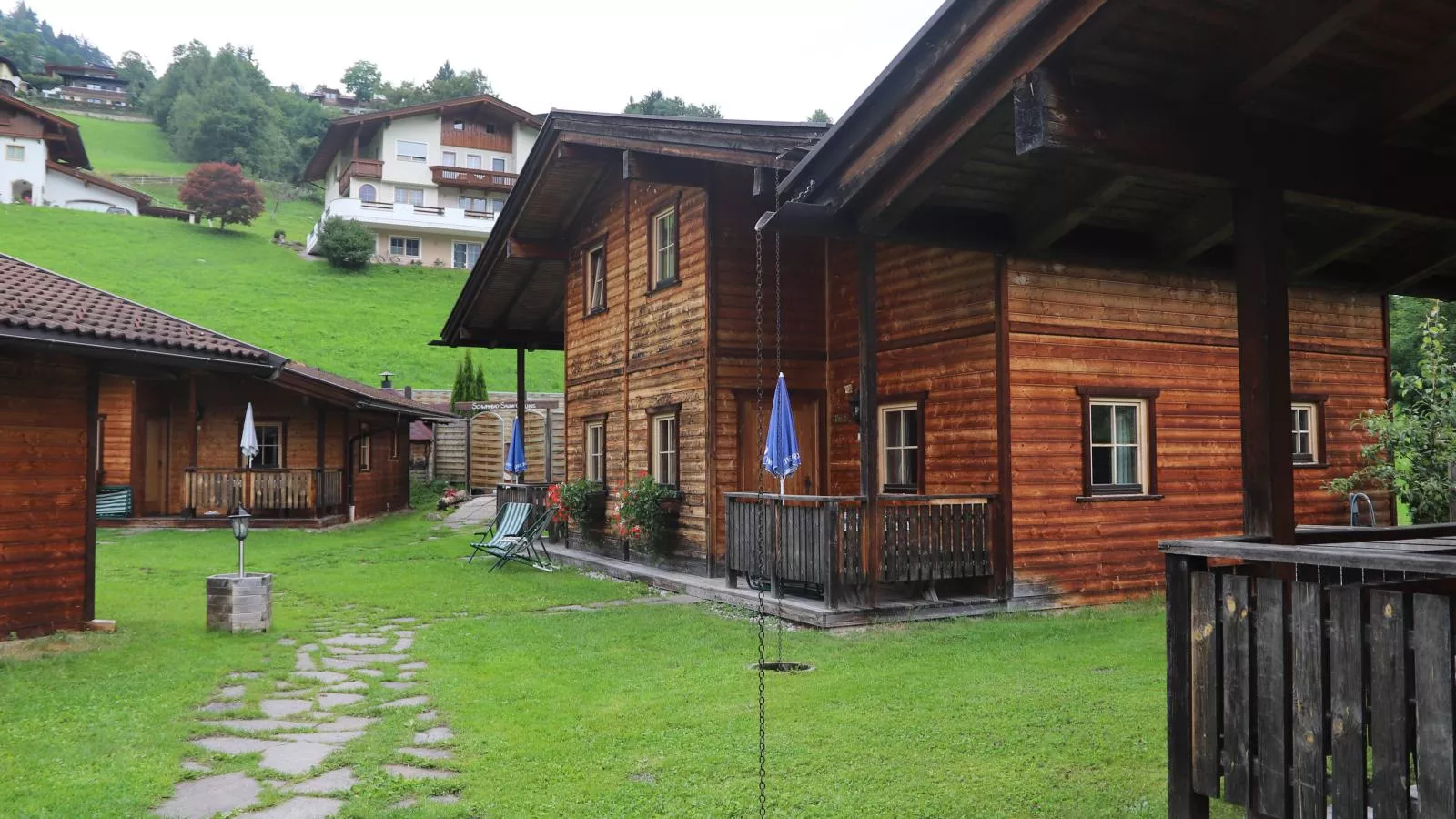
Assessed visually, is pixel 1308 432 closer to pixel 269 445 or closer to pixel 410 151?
pixel 269 445

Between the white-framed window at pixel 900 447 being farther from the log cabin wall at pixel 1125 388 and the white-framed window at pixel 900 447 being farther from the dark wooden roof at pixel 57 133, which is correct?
the dark wooden roof at pixel 57 133

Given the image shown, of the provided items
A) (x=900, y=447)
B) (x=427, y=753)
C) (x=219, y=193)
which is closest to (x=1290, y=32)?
(x=427, y=753)

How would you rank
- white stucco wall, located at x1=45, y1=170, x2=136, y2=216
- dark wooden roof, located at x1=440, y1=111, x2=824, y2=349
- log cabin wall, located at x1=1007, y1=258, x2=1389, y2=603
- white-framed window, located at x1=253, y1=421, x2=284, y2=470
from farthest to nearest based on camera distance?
white stucco wall, located at x1=45, y1=170, x2=136, y2=216, white-framed window, located at x1=253, y1=421, x2=284, y2=470, dark wooden roof, located at x1=440, y1=111, x2=824, y2=349, log cabin wall, located at x1=1007, y1=258, x2=1389, y2=603

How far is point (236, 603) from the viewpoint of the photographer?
31.2 feet

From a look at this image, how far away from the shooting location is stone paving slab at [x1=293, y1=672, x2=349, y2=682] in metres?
7.62

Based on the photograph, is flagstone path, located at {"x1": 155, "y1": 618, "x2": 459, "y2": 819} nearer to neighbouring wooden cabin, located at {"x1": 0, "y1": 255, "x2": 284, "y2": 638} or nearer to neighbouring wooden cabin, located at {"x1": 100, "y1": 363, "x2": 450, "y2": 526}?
neighbouring wooden cabin, located at {"x1": 0, "y1": 255, "x2": 284, "y2": 638}

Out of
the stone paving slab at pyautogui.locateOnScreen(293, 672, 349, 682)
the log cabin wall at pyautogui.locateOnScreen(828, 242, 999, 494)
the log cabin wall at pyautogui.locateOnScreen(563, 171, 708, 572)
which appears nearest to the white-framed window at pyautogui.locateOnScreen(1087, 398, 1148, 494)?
the log cabin wall at pyautogui.locateOnScreen(828, 242, 999, 494)

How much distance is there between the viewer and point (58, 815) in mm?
4566

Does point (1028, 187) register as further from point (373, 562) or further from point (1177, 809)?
point (373, 562)

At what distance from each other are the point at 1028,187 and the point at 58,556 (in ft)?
28.6

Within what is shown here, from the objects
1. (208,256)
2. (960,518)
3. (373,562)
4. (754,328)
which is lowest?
(373,562)

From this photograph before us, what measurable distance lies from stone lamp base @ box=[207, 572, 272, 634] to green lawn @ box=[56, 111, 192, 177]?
7946 centimetres

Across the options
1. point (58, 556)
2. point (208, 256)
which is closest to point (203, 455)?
point (58, 556)

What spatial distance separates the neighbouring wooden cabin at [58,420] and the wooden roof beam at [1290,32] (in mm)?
8237
